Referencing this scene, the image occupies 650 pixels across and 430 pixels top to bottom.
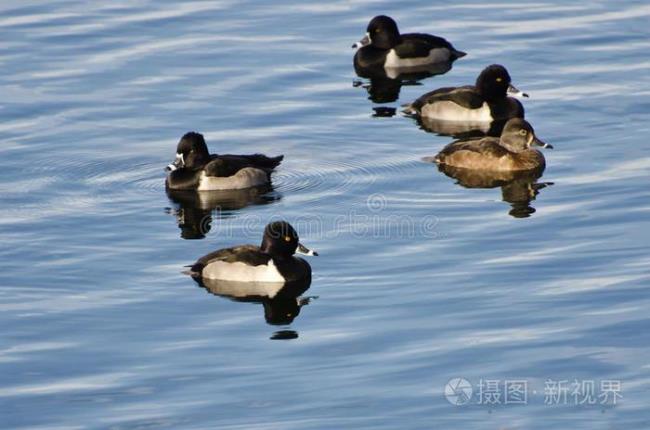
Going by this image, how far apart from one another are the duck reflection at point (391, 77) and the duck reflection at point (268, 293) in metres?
10.7

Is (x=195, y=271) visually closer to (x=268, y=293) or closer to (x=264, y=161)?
(x=268, y=293)

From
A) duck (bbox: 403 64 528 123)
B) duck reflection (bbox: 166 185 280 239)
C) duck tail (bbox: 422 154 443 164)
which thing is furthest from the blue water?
duck (bbox: 403 64 528 123)

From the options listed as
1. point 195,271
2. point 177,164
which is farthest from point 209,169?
point 195,271

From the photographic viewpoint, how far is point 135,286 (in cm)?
2067

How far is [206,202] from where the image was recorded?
987 inches

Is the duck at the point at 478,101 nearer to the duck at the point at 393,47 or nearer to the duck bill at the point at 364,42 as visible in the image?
the duck at the point at 393,47

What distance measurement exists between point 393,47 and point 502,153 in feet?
25.0

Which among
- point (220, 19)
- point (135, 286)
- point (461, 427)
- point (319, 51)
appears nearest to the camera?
point (461, 427)

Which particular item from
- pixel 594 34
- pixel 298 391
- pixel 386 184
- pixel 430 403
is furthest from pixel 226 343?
pixel 594 34

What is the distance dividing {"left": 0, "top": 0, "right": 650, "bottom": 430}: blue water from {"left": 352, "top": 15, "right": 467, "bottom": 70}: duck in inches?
17.0

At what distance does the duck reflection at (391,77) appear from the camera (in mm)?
31750

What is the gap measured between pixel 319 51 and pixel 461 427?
18133 millimetres

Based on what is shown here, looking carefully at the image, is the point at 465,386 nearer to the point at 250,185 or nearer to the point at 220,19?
the point at 250,185

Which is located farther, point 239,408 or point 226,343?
point 226,343
